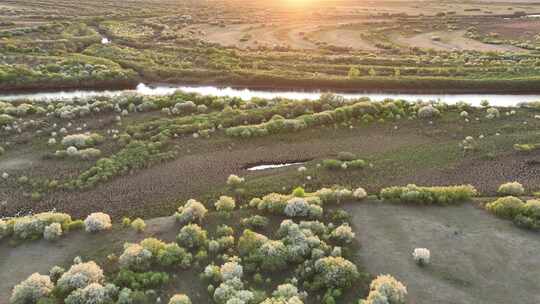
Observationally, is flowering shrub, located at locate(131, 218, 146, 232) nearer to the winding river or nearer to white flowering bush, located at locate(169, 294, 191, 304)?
white flowering bush, located at locate(169, 294, 191, 304)

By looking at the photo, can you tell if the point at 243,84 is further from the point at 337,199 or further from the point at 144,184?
the point at 337,199

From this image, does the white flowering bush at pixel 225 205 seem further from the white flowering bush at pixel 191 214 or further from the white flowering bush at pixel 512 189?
the white flowering bush at pixel 512 189

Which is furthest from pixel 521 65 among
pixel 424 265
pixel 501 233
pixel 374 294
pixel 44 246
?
pixel 44 246

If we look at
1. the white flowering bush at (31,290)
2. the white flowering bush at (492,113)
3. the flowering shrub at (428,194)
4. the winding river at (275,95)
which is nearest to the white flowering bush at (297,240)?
the flowering shrub at (428,194)

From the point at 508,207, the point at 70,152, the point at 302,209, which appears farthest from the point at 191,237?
the point at 508,207

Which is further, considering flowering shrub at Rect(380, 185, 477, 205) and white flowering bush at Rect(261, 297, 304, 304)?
flowering shrub at Rect(380, 185, 477, 205)

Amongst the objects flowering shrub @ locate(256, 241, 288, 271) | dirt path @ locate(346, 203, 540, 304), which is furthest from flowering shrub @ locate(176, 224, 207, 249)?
dirt path @ locate(346, 203, 540, 304)
